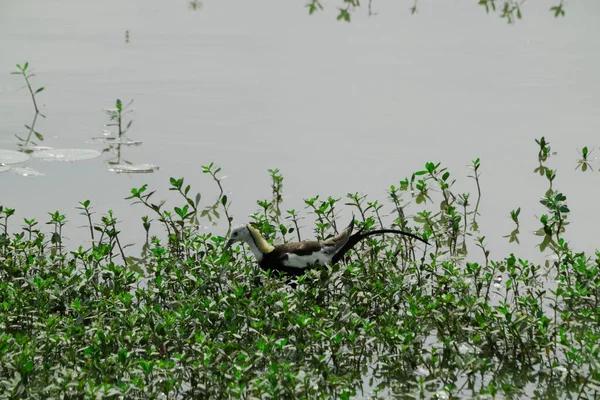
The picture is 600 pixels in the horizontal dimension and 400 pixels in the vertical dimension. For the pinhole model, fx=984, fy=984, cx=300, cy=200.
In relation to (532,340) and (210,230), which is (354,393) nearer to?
(532,340)

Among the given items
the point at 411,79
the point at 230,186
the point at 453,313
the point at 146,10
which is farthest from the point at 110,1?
the point at 453,313

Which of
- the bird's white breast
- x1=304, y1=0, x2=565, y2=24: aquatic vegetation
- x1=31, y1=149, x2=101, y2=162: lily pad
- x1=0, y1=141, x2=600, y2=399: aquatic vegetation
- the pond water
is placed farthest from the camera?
x1=304, y1=0, x2=565, y2=24: aquatic vegetation

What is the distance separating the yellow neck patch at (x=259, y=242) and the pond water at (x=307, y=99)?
4.24 feet

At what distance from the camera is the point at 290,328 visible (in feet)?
19.7

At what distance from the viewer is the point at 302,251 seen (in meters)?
7.22

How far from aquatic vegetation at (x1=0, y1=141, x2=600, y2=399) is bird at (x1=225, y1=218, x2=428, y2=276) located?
0.40 feet

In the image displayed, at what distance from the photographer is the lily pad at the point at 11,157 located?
32.0 feet

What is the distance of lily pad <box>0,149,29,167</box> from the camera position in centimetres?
976

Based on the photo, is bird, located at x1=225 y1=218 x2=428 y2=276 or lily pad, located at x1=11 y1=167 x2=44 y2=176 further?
lily pad, located at x1=11 y1=167 x2=44 y2=176

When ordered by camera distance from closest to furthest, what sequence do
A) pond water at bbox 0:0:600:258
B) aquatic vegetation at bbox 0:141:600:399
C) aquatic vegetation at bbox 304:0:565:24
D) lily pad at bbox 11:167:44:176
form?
aquatic vegetation at bbox 0:141:600:399
pond water at bbox 0:0:600:258
lily pad at bbox 11:167:44:176
aquatic vegetation at bbox 304:0:565:24

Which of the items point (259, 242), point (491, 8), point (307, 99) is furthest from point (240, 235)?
point (491, 8)

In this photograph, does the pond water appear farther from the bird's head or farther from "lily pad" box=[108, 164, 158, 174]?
the bird's head

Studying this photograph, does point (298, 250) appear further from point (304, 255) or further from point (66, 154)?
point (66, 154)

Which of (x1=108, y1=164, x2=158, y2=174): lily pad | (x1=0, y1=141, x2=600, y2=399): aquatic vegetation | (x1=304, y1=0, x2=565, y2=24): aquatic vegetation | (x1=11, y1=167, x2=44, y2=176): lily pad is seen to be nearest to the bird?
(x1=0, y1=141, x2=600, y2=399): aquatic vegetation
